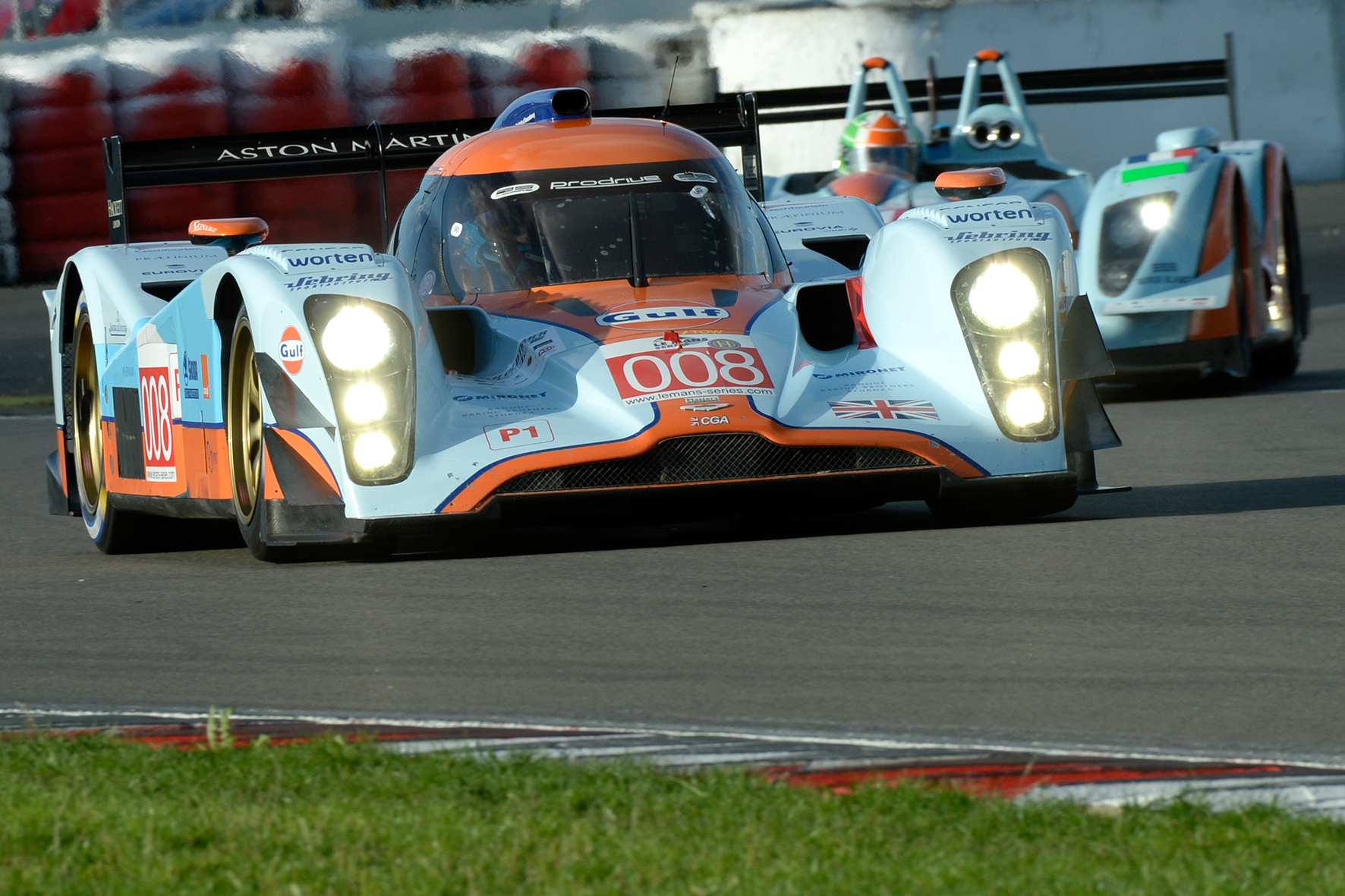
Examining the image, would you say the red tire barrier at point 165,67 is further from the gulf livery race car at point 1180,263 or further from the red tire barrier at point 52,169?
the gulf livery race car at point 1180,263

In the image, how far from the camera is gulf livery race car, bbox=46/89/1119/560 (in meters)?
6.43

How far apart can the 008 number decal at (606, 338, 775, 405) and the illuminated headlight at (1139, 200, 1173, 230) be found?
19.5 ft

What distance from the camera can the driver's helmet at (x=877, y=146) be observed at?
15.3 meters

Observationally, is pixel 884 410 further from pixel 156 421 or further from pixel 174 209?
pixel 174 209

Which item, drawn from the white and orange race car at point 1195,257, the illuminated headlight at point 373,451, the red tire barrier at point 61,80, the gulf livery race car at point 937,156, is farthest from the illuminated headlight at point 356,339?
Answer: the red tire barrier at point 61,80

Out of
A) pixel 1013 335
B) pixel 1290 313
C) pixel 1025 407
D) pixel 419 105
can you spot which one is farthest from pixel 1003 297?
pixel 419 105

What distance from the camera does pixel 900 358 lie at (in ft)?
22.7

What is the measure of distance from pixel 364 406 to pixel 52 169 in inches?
774

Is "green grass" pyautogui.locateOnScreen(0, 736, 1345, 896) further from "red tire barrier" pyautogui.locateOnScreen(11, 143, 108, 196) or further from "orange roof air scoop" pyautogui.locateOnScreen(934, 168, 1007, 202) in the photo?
"red tire barrier" pyautogui.locateOnScreen(11, 143, 108, 196)

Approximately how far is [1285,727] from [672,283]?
12.5 feet

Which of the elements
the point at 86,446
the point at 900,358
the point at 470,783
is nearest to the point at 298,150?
the point at 86,446

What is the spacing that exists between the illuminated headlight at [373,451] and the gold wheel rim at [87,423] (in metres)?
2.03

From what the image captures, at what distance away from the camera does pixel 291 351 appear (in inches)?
256

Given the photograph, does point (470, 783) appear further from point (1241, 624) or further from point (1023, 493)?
point (1023, 493)
